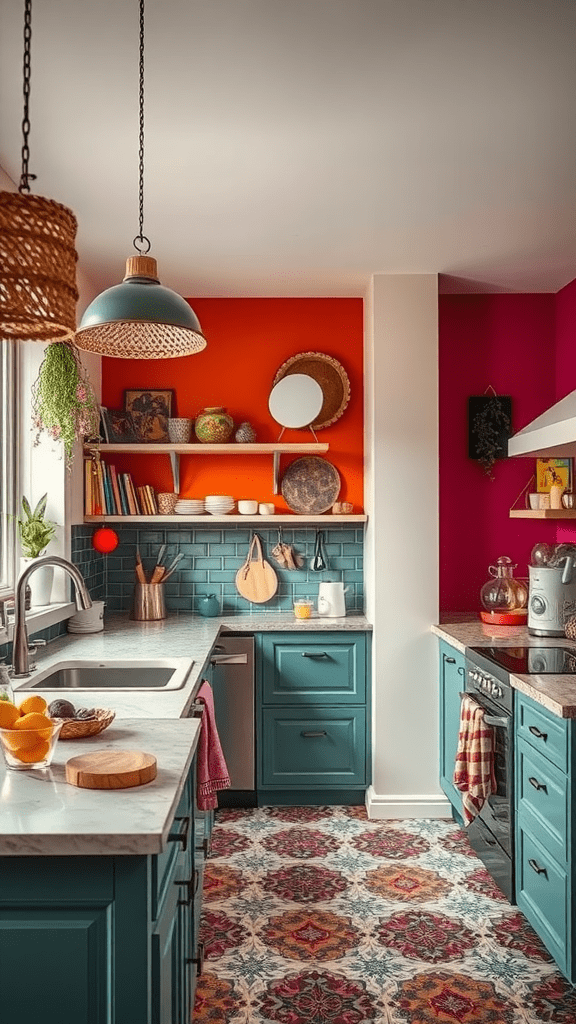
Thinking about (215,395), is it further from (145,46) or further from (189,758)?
(189,758)

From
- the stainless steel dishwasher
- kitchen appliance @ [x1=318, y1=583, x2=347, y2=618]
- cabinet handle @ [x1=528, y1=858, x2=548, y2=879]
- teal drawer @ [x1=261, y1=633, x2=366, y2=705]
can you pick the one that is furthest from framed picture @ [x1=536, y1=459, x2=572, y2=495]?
cabinet handle @ [x1=528, y1=858, x2=548, y2=879]

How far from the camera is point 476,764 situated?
332 centimetres

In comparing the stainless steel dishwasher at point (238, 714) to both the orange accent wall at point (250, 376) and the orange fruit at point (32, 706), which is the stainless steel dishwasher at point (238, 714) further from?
the orange fruit at point (32, 706)

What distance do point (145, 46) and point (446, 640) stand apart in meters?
2.82

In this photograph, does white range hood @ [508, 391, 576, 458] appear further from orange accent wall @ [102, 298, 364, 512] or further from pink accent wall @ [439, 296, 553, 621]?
orange accent wall @ [102, 298, 364, 512]

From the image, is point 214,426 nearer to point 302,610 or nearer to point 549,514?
point 302,610

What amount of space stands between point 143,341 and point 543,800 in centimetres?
190

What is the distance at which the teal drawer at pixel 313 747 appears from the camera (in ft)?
14.7

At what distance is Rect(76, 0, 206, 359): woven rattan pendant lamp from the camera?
2.08 metres

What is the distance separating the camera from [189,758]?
1.91 m

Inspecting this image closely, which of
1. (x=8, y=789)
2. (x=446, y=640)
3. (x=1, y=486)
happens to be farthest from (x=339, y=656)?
(x=8, y=789)

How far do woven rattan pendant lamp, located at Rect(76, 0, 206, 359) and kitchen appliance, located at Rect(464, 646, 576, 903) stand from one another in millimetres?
1674

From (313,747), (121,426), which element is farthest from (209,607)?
(121,426)

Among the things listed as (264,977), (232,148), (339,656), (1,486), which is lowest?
(264,977)
